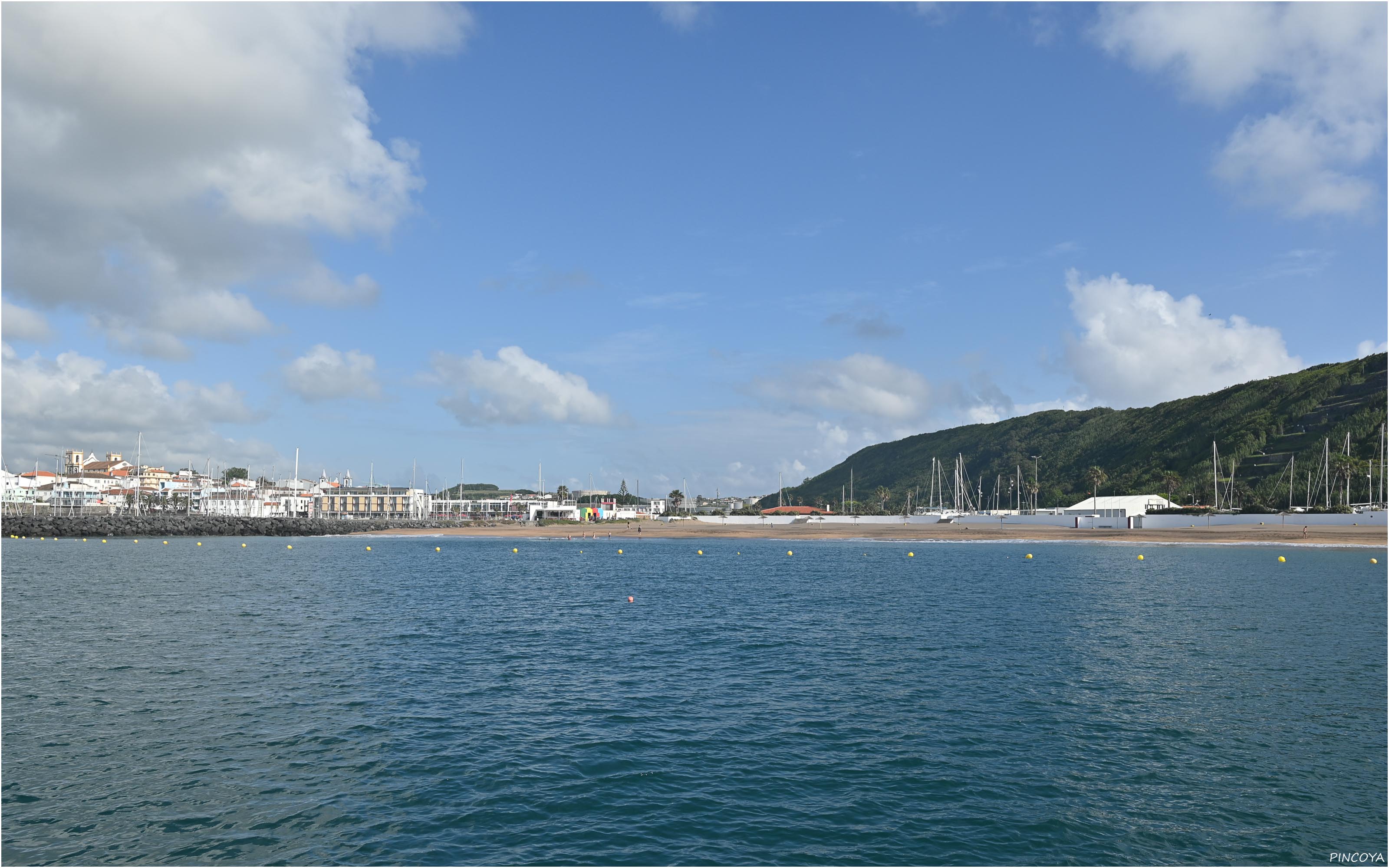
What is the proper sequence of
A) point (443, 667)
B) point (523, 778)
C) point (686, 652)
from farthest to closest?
point (686, 652)
point (443, 667)
point (523, 778)

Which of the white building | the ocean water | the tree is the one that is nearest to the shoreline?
the white building

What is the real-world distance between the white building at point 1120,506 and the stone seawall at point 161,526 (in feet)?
526

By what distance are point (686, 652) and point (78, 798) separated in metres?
22.9

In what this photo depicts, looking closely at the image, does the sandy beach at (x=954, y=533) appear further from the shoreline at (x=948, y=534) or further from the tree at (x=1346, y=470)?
the tree at (x=1346, y=470)

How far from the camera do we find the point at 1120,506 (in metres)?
165

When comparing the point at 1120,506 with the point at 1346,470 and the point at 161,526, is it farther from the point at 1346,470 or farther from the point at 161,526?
the point at 161,526

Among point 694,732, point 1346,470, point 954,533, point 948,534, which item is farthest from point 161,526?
point 1346,470

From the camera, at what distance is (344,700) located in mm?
27812

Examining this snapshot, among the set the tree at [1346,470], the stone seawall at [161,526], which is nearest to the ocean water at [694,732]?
the stone seawall at [161,526]

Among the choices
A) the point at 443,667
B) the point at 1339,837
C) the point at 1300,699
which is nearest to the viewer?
the point at 1339,837

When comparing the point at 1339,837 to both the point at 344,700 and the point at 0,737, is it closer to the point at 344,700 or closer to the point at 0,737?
the point at 344,700

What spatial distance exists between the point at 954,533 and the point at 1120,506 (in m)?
42.4

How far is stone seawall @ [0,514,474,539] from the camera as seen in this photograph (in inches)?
5812

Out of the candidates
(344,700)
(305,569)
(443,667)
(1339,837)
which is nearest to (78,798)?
(344,700)
